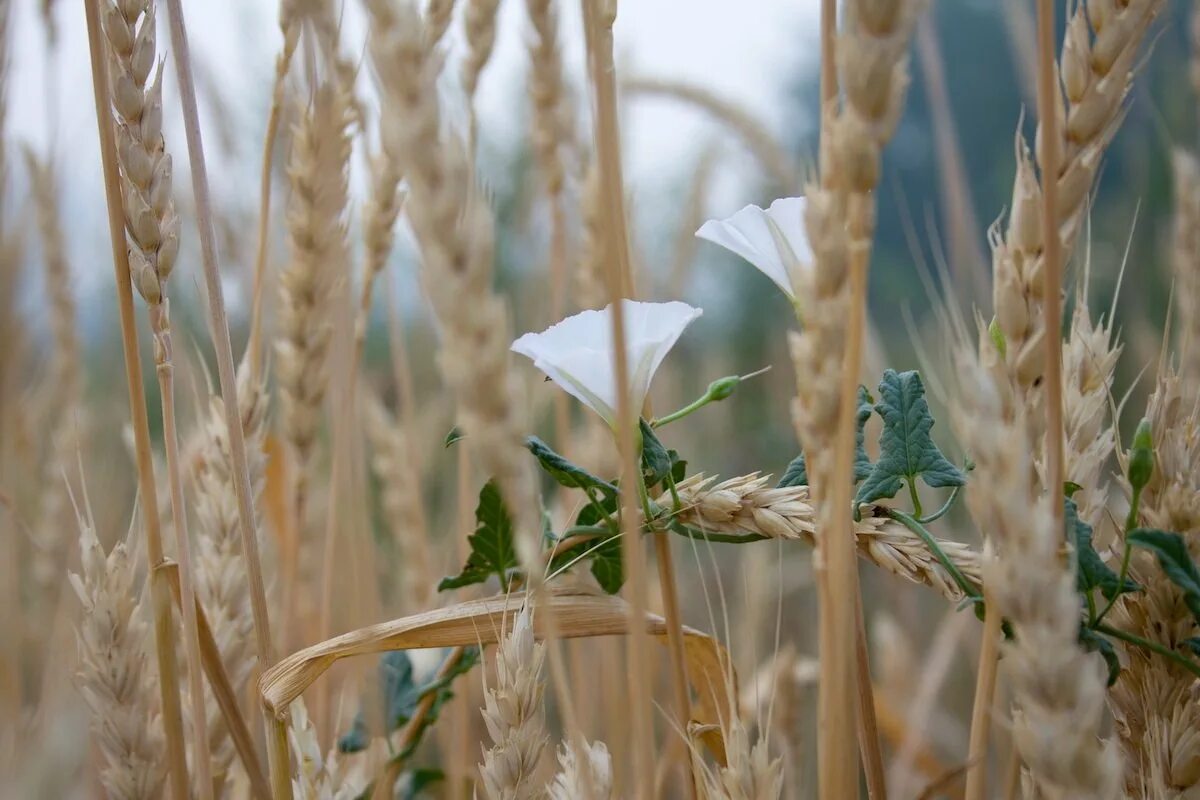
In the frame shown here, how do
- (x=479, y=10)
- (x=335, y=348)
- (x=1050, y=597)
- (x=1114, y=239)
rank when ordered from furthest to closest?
(x=1114, y=239), (x=479, y=10), (x=335, y=348), (x=1050, y=597)

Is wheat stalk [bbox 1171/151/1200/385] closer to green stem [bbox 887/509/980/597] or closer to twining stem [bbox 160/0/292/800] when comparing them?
green stem [bbox 887/509/980/597]

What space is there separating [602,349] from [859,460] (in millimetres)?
125

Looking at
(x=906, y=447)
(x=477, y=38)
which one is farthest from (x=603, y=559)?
(x=477, y=38)

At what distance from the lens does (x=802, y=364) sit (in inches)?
11.1

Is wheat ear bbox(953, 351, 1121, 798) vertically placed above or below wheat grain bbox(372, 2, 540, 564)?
below

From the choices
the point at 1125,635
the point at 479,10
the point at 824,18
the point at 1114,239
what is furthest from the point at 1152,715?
the point at 1114,239

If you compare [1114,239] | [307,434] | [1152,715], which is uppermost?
[1114,239]

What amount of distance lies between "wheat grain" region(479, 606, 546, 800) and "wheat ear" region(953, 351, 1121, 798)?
18 cm

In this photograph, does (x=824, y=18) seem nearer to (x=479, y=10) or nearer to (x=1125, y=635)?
(x=1125, y=635)

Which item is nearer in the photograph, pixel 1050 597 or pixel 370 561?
pixel 1050 597

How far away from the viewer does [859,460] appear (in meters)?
0.41

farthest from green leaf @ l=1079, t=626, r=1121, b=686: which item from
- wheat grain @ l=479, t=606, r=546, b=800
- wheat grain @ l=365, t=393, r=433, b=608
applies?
wheat grain @ l=365, t=393, r=433, b=608

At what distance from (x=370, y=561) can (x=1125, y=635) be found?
1.63 ft

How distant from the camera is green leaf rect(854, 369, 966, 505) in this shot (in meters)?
0.39
